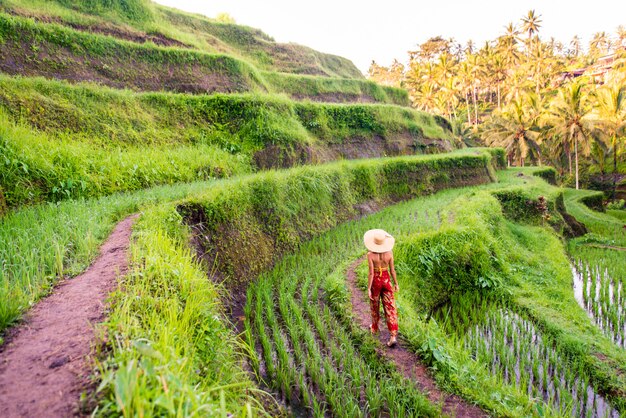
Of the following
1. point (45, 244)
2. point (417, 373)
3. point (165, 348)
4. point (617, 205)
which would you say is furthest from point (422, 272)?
point (617, 205)

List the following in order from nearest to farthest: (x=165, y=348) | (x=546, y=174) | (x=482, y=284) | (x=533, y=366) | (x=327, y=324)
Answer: (x=165, y=348) → (x=533, y=366) → (x=327, y=324) → (x=482, y=284) → (x=546, y=174)

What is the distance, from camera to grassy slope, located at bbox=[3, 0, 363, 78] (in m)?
12.1

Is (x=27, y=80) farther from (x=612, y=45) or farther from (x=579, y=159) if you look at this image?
(x=612, y=45)

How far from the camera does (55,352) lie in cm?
206

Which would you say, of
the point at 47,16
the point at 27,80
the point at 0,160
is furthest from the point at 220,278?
the point at 47,16

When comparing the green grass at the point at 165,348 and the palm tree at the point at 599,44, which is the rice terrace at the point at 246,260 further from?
the palm tree at the point at 599,44

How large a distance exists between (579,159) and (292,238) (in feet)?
110

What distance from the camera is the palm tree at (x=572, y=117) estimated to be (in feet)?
81.0

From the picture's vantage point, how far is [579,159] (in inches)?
1219

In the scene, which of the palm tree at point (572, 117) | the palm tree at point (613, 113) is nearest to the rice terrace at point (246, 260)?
the palm tree at point (572, 117)

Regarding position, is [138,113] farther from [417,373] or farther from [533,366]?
[533,366]

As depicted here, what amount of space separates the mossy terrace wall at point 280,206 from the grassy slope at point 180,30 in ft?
31.9

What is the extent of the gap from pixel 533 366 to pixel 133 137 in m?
8.90

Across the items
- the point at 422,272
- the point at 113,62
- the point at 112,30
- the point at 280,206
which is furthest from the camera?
the point at 112,30
